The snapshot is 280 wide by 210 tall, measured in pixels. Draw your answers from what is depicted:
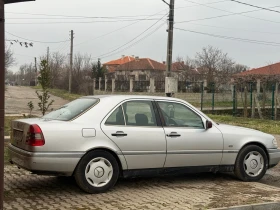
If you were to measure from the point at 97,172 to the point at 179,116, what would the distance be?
66.2 inches

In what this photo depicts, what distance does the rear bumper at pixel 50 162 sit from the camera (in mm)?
5195

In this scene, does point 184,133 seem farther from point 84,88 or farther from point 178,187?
point 84,88

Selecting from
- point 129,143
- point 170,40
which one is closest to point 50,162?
point 129,143

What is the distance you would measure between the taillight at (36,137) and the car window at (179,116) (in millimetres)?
1990

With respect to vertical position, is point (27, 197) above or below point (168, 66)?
below

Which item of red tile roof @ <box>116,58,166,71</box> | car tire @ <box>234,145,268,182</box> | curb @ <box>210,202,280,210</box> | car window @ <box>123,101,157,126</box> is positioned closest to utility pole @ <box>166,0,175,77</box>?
car tire @ <box>234,145,268,182</box>

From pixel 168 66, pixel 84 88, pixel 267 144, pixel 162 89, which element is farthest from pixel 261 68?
pixel 267 144

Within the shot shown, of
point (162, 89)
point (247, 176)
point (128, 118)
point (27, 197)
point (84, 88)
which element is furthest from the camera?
point (84, 88)

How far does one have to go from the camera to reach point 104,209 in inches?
194

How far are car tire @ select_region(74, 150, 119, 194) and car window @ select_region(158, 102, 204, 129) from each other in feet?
3.83

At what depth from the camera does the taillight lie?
522cm

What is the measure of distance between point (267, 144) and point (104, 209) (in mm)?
3360

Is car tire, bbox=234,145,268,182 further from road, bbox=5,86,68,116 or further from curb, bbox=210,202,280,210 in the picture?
road, bbox=5,86,68,116

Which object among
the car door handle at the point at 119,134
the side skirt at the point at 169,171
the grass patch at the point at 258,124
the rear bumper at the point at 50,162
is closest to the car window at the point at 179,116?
the side skirt at the point at 169,171
